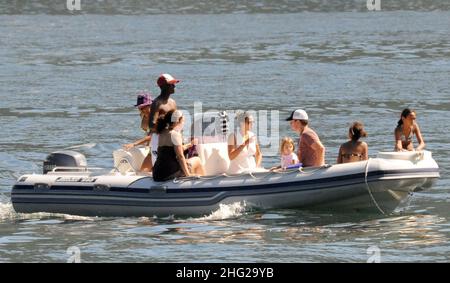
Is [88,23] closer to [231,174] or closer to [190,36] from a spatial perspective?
[190,36]

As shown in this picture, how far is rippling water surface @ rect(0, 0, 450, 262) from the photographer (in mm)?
14859

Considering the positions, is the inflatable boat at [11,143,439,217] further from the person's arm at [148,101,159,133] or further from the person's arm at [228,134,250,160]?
the person's arm at [148,101,159,133]

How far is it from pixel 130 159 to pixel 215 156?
120 centimetres

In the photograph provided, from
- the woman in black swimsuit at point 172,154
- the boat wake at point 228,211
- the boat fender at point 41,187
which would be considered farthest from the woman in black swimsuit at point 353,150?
the boat fender at point 41,187

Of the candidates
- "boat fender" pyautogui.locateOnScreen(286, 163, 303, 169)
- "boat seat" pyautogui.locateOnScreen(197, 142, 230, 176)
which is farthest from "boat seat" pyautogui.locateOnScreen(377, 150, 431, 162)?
"boat seat" pyautogui.locateOnScreen(197, 142, 230, 176)

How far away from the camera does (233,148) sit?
16.0m

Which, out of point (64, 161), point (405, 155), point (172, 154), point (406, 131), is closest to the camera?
point (405, 155)

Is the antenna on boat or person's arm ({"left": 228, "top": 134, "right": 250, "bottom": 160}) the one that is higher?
the antenna on boat

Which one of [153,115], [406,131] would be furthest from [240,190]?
[406,131]

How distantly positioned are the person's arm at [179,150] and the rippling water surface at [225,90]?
2.11 ft

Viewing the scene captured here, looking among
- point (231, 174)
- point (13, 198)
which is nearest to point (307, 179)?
point (231, 174)

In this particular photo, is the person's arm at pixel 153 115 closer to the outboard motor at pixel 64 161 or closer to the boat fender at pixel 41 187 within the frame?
the outboard motor at pixel 64 161

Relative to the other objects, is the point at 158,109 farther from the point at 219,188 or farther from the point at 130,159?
the point at 219,188

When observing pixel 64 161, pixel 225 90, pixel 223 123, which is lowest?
pixel 225 90
